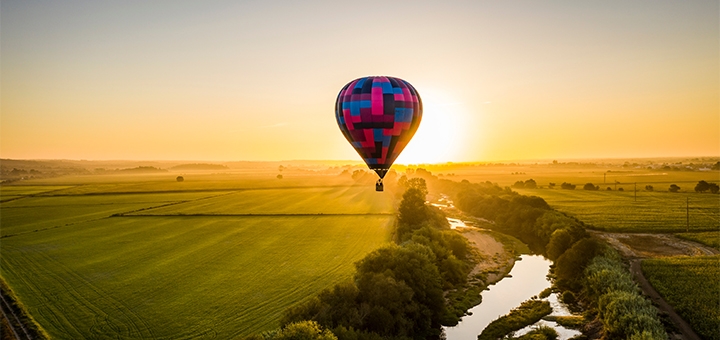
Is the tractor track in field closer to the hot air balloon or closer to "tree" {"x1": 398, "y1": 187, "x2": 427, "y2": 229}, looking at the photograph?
the hot air balloon

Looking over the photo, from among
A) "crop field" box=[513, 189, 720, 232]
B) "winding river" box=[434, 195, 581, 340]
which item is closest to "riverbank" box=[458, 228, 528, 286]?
"winding river" box=[434, 195, 581, 340]

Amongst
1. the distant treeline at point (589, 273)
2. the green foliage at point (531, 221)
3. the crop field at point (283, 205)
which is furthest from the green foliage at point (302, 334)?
the crop field at point (283, 205)

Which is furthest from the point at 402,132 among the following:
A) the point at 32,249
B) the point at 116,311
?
the point at 32,249

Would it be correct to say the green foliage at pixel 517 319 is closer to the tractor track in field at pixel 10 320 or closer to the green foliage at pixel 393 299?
the green foliage at pixel 393 299

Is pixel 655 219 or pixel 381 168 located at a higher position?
pixel 381 168

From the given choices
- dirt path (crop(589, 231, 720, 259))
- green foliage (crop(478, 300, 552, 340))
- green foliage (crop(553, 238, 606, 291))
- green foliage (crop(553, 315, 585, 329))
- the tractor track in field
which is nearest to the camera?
the tractor track in field

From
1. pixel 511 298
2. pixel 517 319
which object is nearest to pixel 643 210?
pixel 511 298

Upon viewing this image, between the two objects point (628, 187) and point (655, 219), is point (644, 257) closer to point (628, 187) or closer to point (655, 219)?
point (655, 219)

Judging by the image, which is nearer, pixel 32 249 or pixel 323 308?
pixel 323 308
